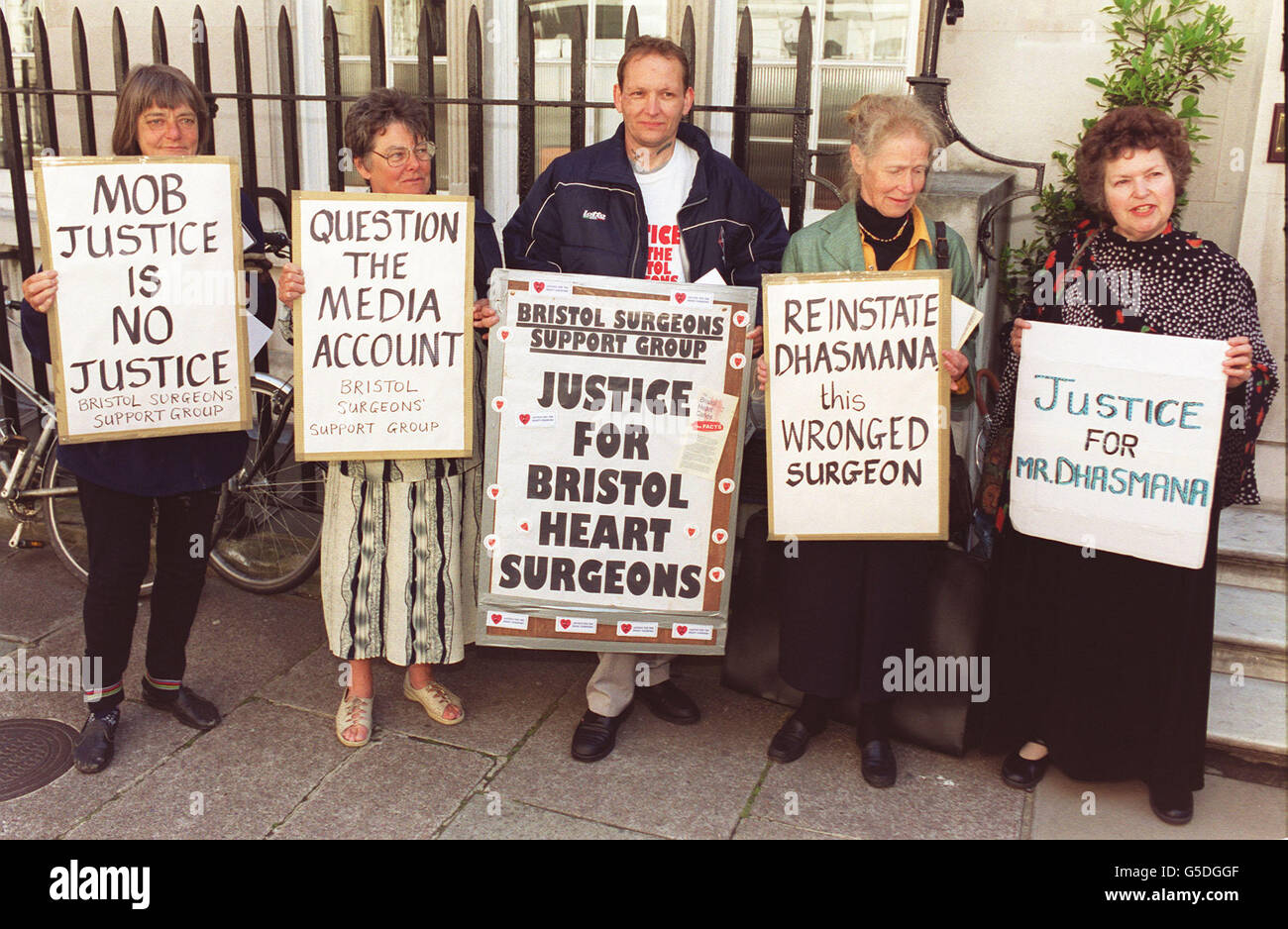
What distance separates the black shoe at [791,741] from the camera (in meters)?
3.72

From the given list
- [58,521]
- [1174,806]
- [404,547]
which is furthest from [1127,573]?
[58,521]

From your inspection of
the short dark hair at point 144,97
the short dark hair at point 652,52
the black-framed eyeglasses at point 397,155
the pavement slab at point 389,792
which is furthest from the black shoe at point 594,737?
the short dark hair at point 144,97

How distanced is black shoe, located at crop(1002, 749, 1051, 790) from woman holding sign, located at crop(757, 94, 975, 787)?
1.23ft

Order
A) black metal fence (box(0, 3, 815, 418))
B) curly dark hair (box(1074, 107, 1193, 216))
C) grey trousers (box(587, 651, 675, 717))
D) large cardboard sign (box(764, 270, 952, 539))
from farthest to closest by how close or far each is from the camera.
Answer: black metal fence (box(0, 3, 815, 418))
grey trousers (box(587, 651, 675, 717))
large cardboard sign (box(764, 270, 952, 539))
curly dark hair (box(1074, 107, 1193, 216))

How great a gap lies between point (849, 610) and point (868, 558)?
0.61 ft

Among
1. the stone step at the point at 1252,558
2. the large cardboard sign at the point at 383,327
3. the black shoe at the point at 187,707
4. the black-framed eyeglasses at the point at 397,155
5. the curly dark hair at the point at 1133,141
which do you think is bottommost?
the black shoe at the point at 187,707

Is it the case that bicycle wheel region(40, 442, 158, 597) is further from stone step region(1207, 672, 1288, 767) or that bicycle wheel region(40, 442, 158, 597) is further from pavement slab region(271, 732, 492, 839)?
stone step region(1207, 672, 1288, 767)

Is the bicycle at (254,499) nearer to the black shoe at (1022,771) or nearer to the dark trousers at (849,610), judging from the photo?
the dark trousers at (849,610)

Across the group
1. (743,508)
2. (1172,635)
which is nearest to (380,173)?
(743,508)

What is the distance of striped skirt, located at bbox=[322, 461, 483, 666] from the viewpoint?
143 inches

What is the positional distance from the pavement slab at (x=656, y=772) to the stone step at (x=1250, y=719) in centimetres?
150

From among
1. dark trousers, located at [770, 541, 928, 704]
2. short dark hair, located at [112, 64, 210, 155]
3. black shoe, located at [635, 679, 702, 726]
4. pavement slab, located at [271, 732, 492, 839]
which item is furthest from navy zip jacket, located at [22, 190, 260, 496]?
dark trousers, located at [770, 541, 928, 704]

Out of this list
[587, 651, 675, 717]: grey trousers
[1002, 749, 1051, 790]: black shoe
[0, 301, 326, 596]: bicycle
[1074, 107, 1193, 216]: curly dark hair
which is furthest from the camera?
[0, 301, 326, 596]: bicycle

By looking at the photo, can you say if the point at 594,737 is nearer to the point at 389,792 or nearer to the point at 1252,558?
the point at 389,792
